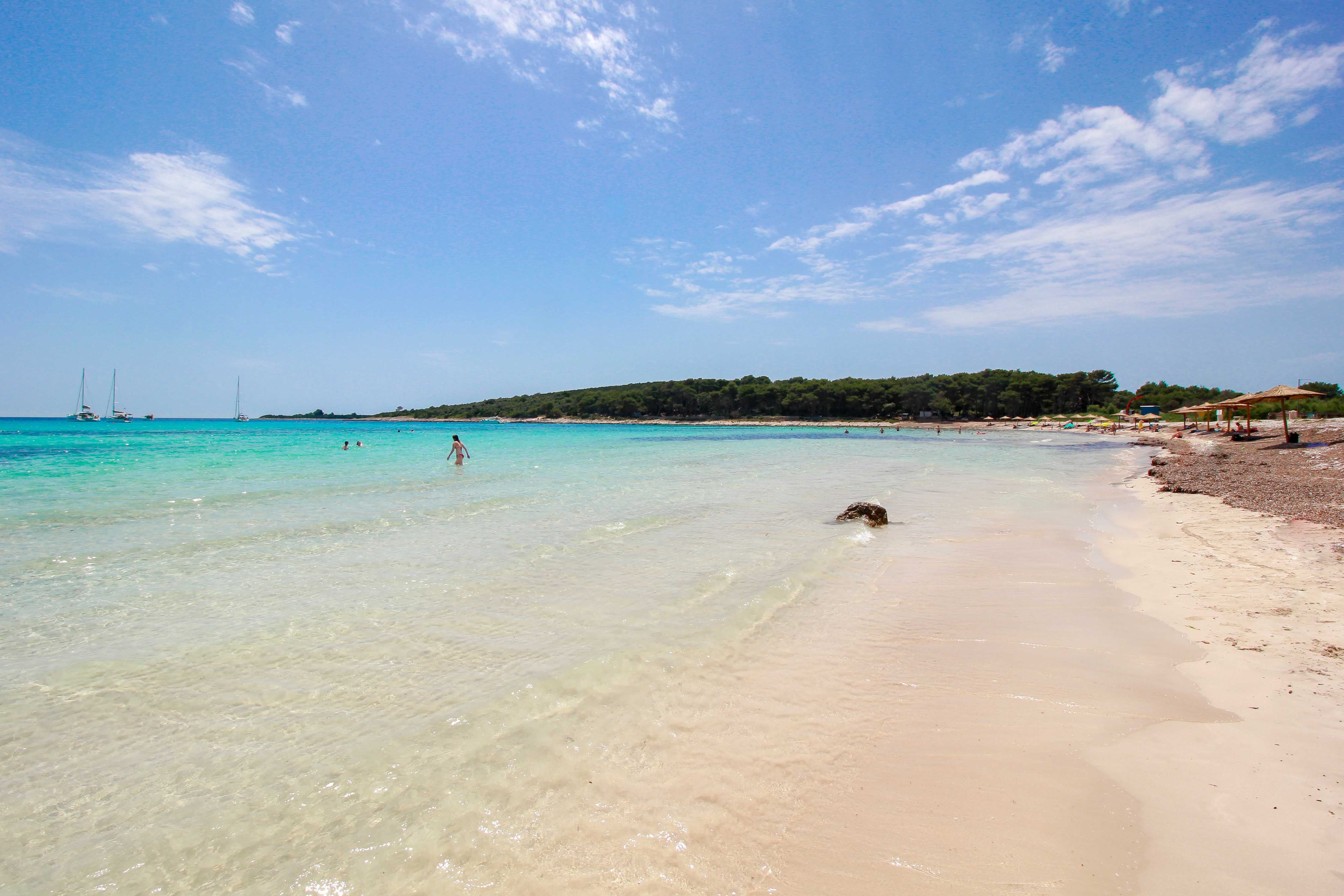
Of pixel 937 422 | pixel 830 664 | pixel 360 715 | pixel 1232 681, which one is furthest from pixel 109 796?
pixel 937 422

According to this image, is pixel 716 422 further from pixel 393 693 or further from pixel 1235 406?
pixel 393 693

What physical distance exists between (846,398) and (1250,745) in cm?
11867

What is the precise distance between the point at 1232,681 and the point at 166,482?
23.8 m

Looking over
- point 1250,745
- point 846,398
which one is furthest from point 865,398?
point 1250,745

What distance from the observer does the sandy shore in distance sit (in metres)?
2.62

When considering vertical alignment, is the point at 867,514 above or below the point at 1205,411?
below

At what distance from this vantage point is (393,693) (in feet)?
14.6

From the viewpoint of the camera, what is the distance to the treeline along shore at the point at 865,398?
99.9 meters

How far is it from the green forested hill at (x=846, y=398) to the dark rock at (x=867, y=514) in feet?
338

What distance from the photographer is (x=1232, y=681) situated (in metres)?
4.44

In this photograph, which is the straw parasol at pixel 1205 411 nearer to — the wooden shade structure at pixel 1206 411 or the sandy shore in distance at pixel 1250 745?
the wooden shade structure at pixel 1206 411

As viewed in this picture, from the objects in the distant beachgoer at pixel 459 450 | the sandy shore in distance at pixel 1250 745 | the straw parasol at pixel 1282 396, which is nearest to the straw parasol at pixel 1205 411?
the straw parasol at pixel 1282 396

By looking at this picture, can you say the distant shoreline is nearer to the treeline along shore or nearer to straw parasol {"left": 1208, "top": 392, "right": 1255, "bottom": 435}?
the treeline along shore

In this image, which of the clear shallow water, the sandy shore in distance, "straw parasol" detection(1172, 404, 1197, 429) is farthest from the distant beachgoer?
"straw parasol" detection(1172, 404, 1197, 429)
